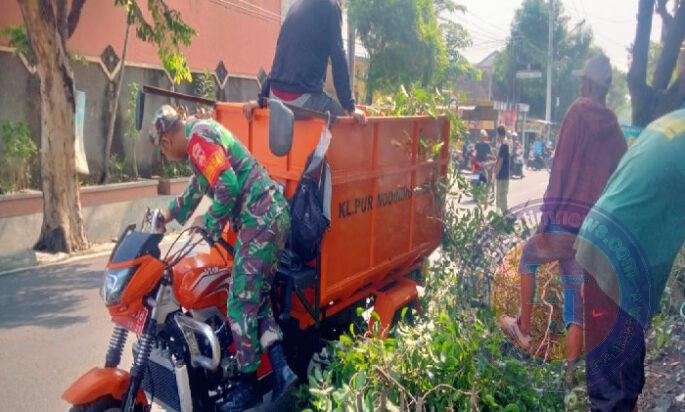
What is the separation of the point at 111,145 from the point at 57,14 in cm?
Answer: 413

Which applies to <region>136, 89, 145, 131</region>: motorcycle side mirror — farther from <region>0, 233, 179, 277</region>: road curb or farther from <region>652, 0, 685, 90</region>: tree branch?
<region>652, 0, 685, 90</region>: tree branch

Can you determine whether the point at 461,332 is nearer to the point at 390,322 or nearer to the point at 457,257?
the point at 390,322

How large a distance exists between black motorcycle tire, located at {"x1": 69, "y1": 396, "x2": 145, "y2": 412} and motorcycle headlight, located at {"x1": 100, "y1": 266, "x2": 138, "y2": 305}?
47 centimetres

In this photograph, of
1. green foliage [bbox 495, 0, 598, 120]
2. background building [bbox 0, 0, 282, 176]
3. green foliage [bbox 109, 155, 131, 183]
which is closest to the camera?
background building [bbox 0, 0, 282, 176]

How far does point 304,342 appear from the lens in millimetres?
3844

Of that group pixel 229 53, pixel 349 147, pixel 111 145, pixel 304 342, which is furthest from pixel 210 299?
pixel 229 53

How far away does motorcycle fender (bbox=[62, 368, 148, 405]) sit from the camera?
290 cm

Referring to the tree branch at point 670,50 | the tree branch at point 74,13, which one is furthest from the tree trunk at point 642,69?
the tree branch at point 74,13

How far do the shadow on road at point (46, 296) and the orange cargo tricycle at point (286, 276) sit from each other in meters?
3.05

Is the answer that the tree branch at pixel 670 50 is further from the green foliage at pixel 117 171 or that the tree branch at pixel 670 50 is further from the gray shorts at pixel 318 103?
the green foliage at pixel 117 171

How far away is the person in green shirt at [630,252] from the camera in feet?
7.78

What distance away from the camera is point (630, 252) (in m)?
2.44

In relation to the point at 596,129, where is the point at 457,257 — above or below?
below

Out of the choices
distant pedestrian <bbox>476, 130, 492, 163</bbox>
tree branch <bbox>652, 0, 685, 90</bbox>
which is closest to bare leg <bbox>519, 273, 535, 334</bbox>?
tree branch <bbox>652, 0, 685, 90</bbox>
